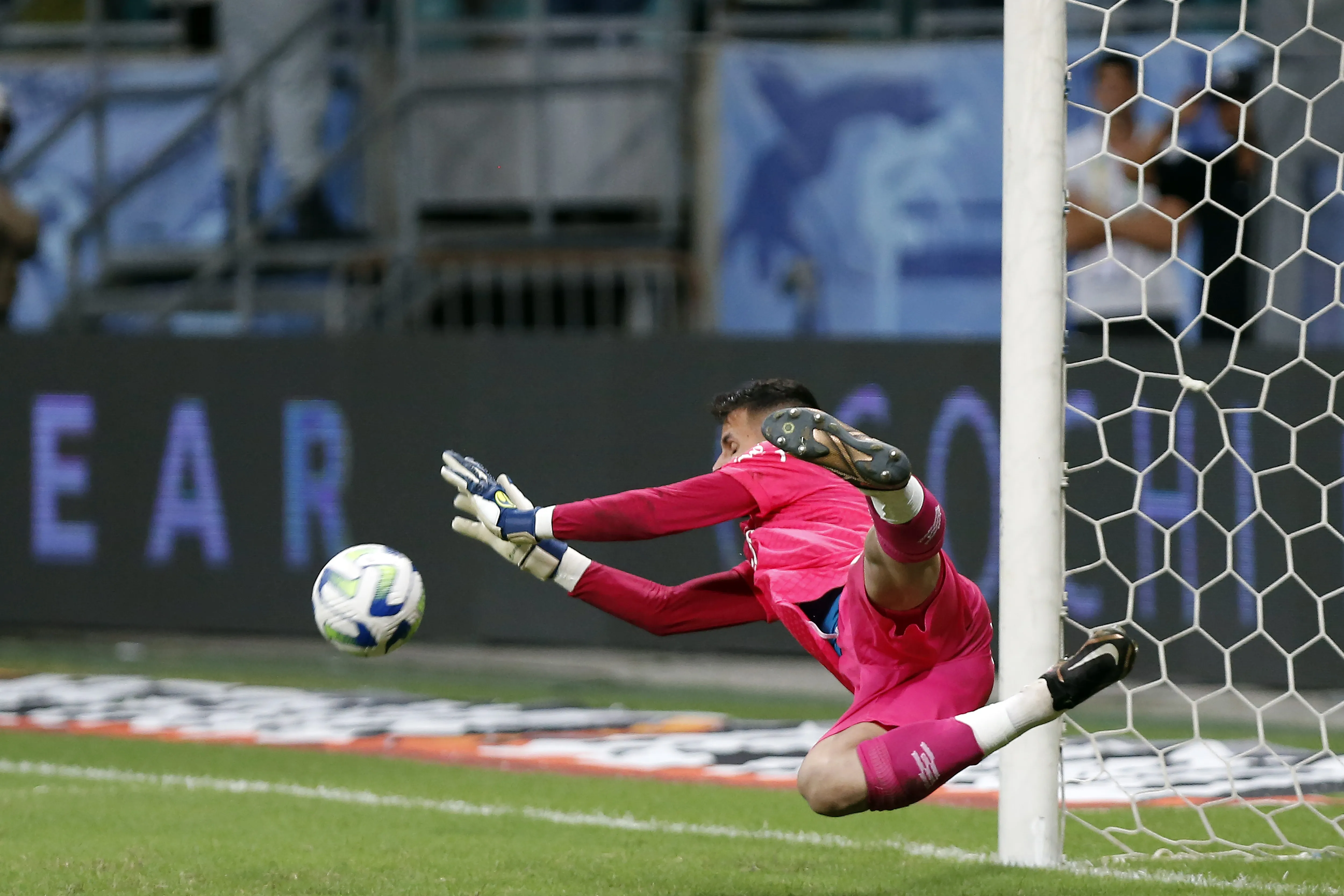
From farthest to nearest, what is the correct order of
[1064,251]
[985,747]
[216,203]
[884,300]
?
[216,203]
[884,300]
[1064,251]
[985,747]

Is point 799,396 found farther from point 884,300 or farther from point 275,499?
point 884,300

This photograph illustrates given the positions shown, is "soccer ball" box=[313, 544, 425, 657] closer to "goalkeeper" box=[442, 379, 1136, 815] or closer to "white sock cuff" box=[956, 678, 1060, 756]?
"goalkeeper" box=[442, 379, 1136, 815]

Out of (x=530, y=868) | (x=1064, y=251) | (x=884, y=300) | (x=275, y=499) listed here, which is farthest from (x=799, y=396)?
(x=884, y=300)

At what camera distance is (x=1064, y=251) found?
6.08 metres

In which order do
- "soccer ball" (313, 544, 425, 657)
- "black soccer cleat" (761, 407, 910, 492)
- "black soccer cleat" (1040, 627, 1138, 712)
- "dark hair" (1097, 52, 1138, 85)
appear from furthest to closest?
"dark hair" (1097, 52, 1138, 85) → "soccer ball" (313, 544, 425, 657) → "black soccer cleat" (1040, 627, 1138, 712) → "black soccer cleat" (761, 407, 910, 492)

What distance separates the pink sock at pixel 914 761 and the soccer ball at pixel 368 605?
4.82 feet

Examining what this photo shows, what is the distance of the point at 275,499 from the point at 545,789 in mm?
4156

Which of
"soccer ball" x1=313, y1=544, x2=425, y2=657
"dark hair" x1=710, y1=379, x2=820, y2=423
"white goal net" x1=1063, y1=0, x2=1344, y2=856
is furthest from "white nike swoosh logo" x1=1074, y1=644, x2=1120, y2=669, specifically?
"soccer ball" x1=313, y1=544, x2=425, y2=657

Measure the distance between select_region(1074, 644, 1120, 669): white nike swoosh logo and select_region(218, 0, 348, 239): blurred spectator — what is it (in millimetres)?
9161

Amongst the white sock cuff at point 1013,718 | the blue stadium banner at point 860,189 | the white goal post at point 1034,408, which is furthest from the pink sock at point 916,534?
the blue stadium banner at point 860,189

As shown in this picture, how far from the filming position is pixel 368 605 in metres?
5.73

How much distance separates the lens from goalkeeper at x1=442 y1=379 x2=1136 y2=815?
Result: 5.02 meters

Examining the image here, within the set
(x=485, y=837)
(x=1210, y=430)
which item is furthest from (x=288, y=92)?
(x=485, y=837)

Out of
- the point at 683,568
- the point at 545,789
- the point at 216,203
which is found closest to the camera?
the point at 545,789
